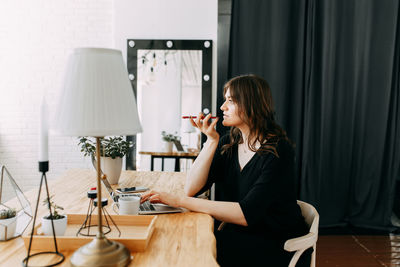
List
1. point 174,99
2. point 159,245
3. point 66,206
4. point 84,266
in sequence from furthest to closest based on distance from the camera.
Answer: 1. point 174,99
2. point 66,206
3. point 159,245
4. point 84,266

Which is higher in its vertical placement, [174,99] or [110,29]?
[110,29]

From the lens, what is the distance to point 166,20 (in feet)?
9.71

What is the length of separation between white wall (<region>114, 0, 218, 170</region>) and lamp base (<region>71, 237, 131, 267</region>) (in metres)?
2.34

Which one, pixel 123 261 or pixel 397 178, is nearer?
pixel 123 261

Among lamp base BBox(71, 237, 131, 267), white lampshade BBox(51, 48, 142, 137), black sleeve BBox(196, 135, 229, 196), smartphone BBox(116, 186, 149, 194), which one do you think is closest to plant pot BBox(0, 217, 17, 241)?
lamp base BBox(71, 237, 131, 267)

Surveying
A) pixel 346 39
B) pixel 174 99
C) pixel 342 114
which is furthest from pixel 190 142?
pixel 346 39

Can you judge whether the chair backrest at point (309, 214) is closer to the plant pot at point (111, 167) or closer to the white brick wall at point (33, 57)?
the plant pot at point (111, 167)

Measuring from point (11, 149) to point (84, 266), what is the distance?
3.12m

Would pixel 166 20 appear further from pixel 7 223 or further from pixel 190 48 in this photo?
pixel 7 223

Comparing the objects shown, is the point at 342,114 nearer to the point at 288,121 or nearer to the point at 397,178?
the point at 288,121

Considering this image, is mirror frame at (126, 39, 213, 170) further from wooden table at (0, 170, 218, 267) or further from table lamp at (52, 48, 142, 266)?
table lamp at (52, 48, 142, 266)

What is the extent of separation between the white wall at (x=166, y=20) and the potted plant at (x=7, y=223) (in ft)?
7.06

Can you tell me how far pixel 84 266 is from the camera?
79cm

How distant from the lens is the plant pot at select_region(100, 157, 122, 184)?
174 cm
